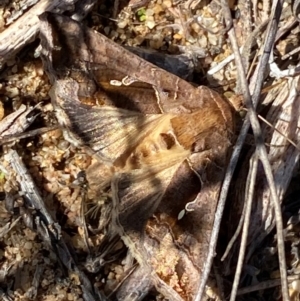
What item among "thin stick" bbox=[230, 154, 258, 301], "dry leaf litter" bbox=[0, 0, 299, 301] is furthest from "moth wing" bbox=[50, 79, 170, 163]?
"thin stick" bbox=[230, 154, 258, 301]

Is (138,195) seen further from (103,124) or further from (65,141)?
(65,141)

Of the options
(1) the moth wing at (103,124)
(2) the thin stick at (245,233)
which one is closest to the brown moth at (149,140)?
(1) the moth wing at (103,124)

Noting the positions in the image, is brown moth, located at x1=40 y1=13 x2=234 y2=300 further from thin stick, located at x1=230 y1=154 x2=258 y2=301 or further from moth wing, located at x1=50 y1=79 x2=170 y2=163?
thin stick, located at x1=230 y1=154 x2=258 y2=301

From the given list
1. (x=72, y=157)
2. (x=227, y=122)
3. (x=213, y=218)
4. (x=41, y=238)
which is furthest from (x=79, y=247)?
(x=227, y=122)

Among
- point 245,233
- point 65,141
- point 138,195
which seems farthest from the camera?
point 65,141

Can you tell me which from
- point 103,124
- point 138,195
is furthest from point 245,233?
point 103,124

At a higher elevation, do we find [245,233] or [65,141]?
[65,141]

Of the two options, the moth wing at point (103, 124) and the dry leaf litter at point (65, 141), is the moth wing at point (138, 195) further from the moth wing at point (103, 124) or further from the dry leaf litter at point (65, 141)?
the dry leaf litter at point (65, 141)

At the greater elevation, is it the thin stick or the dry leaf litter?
the dry leaf litter

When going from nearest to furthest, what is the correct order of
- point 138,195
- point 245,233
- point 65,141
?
1. point 245,233
2. point 138,195
3. point 65,141

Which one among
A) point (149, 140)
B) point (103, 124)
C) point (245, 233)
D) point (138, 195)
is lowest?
point (245, 233)
